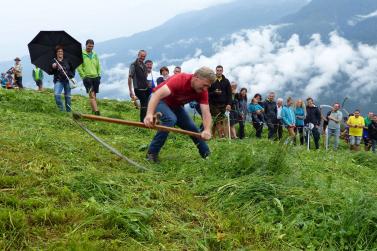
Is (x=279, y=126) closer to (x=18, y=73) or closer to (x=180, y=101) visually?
(x=180, y=101)

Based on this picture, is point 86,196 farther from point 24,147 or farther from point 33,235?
point 24,147

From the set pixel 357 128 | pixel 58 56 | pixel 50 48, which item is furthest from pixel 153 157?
pixel 357 128

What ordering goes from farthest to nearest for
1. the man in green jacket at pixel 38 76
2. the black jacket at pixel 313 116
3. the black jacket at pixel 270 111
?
the man in green jacket at pixel 38 76
the black jacket at pixel 313 116
the black jacket at pixel 270 111

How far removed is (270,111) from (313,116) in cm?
215

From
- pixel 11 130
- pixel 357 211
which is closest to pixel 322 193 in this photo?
pixel 357 211

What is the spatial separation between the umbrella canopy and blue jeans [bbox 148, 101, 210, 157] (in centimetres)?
543

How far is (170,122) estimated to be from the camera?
6.80 metres

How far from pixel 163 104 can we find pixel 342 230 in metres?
3.39

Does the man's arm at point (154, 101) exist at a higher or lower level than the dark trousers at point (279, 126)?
higher

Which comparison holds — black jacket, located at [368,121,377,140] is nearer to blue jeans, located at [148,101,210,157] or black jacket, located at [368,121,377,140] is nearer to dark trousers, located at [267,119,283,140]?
dark trousers, located at [267,119,283,140]

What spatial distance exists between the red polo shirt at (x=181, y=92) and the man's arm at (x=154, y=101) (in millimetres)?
135

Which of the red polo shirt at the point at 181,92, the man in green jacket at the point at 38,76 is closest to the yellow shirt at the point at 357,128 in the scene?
the red polo shirt at the point at 181,92

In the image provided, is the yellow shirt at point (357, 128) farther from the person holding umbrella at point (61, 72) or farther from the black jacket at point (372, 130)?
the person holding umbrella at point (61, 72)

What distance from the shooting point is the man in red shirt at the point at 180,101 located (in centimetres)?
630
